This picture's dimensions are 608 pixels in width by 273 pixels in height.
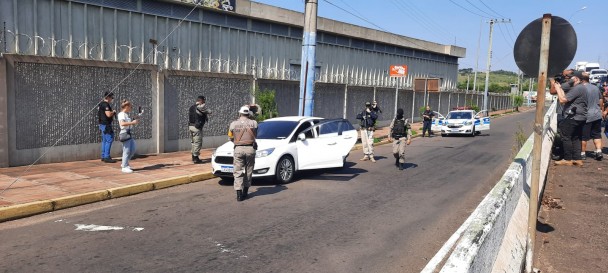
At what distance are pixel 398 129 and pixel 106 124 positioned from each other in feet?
25.4

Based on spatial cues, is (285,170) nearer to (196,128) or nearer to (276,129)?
(276,129)

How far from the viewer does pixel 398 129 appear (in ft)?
44.7

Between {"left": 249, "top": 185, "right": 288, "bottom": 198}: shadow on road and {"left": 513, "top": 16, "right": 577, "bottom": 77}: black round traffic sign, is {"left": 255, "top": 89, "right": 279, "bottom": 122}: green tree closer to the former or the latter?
{"left": 249, "top": 185, "right": 288, "bottom": 198}: shadow on road

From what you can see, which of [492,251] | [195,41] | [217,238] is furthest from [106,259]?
[195,41]

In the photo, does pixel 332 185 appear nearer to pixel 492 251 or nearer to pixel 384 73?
pixel 492 251

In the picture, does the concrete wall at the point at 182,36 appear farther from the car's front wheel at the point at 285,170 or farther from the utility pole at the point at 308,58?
the car's front wheel at the point at 285,170

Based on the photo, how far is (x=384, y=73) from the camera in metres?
37.6

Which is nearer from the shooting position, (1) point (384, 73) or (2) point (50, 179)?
(2) point (50, 179)

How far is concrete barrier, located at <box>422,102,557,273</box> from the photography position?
107 inches

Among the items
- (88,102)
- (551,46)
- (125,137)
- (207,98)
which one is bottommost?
(125,137)

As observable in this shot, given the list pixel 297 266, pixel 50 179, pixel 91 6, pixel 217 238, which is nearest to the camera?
pixel 297 266

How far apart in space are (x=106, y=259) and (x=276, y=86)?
14.6 metres

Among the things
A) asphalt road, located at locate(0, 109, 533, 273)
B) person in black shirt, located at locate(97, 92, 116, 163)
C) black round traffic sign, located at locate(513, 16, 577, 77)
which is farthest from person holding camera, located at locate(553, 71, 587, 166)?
person in black shirt, located at locate(97, 92, 116, 163)

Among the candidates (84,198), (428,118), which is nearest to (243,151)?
(84,198)
